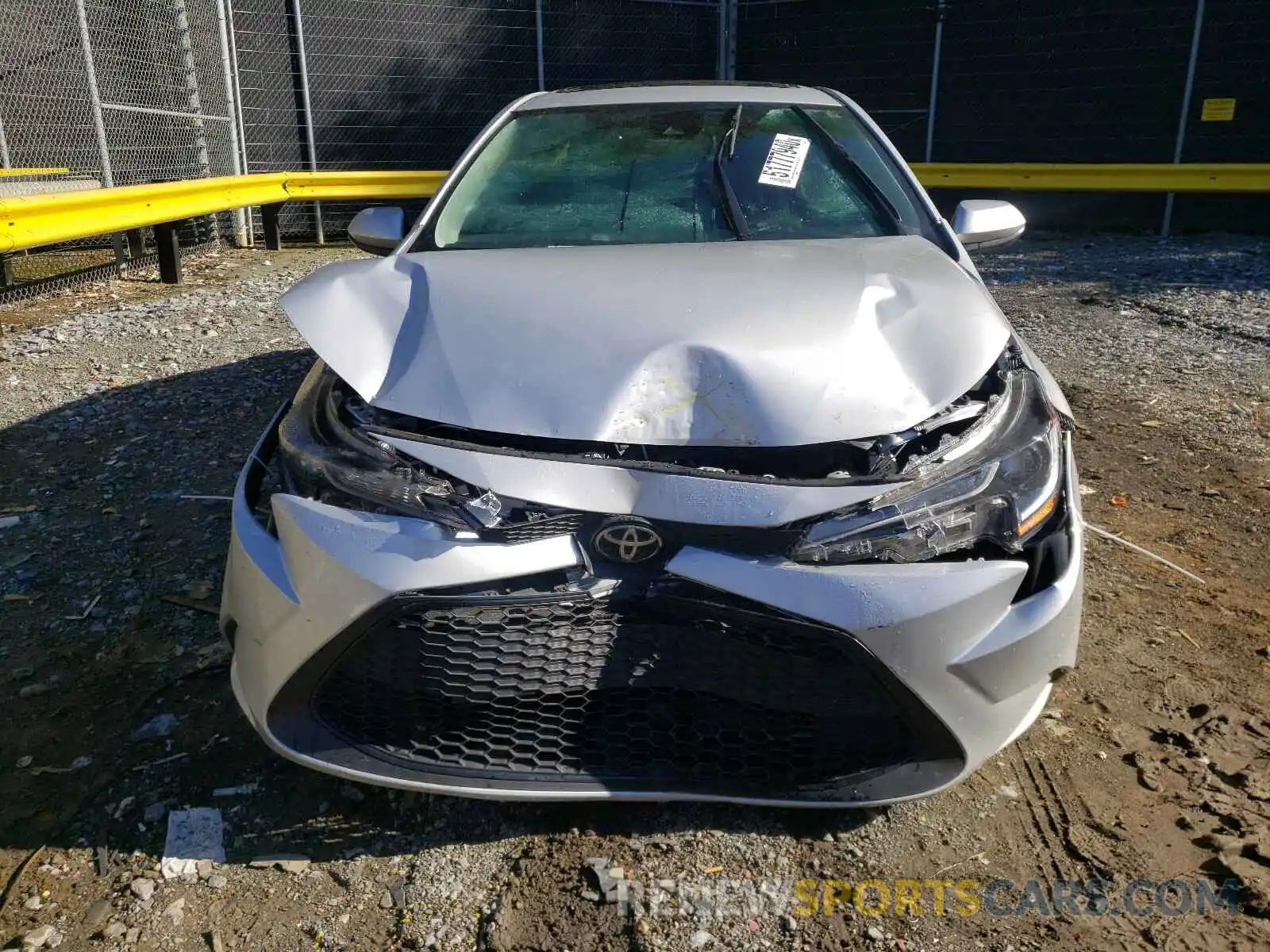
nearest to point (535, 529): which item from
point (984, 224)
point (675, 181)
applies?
point (675, 181)

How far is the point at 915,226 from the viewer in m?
3.03

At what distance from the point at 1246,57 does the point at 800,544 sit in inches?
431

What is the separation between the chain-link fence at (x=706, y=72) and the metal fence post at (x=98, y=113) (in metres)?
0.90

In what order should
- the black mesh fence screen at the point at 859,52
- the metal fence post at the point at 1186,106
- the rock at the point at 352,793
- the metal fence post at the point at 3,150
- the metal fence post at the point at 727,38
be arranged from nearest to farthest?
the rock at the point at 352,793
the metal fence post at the point at 3,150
the metal fence post at the point at 1186,106
the black mesh fence screen at the point at 859,52
the metal fence post at the point at 727,38

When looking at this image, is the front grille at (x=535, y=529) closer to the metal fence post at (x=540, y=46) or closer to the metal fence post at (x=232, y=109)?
the metal fence post at (x=232, y=109)

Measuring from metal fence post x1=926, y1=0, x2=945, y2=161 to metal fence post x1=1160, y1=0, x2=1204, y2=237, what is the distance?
2.48 metres

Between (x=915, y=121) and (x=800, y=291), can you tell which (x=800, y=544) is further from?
(x=915, y=121)

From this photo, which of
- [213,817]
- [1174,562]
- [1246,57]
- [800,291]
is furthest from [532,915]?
[1246,57]

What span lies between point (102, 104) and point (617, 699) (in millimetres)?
7574

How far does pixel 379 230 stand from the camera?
334cm

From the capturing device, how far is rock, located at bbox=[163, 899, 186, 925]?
6.27 feet

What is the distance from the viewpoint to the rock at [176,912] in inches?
75.2

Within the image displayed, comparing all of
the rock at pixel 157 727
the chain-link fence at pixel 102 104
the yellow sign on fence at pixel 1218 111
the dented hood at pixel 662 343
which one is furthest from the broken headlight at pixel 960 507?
the yellow sign on fence at pixel 1218 111

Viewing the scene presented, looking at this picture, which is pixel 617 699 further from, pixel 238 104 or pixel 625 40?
pixel 625 40
